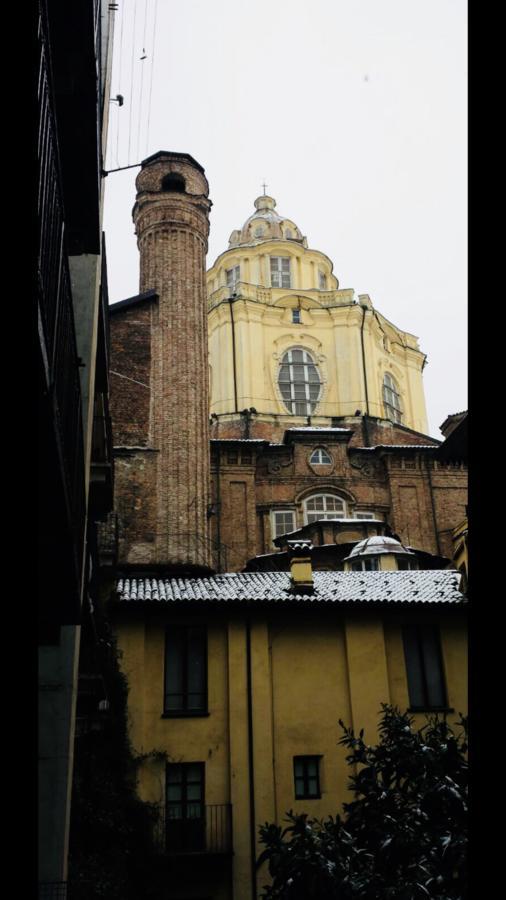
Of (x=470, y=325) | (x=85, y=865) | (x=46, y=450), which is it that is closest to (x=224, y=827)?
(x=85, y=865)

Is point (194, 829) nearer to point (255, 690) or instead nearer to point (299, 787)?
point (299, 787)

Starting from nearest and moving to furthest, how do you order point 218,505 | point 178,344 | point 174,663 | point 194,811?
1. point 194,811
2. point 174,663
3. point 178,344
4. point 218,505

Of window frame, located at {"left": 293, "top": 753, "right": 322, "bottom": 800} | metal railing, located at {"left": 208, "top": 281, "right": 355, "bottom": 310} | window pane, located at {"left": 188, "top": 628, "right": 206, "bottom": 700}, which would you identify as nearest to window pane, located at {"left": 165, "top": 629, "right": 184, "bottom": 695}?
window pane, located at {"left": 188, "top": 628, "right": 206, "bottom": 700}

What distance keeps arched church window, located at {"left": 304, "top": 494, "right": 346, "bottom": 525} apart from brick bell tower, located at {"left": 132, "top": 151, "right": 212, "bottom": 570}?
22.0 ft

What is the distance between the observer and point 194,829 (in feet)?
57.9

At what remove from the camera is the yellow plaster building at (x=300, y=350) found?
41094 mm

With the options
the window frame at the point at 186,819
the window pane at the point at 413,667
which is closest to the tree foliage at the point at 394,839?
the window frame at the point at 186,819

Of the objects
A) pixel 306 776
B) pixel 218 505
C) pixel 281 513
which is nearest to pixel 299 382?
pixel 281 513

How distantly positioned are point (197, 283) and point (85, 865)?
804 inches

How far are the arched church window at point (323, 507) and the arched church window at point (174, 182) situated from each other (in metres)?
12.6

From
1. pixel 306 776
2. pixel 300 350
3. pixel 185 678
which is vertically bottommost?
pixel 306 776

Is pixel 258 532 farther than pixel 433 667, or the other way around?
pixel 258 532

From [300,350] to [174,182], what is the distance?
1188cm

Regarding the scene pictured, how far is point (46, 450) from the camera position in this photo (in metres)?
5.56
